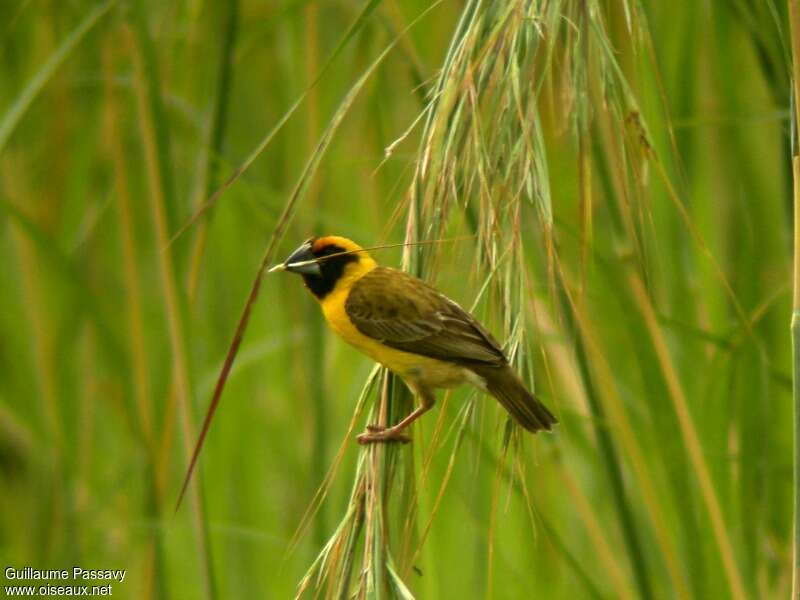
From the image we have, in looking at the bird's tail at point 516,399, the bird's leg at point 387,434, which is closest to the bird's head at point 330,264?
the bird's tail at point 516,399

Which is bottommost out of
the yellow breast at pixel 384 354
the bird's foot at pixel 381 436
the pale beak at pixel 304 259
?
the bird's foot at pixel 381 436

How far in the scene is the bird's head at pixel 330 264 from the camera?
3.14 m

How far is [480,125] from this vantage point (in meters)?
1.98

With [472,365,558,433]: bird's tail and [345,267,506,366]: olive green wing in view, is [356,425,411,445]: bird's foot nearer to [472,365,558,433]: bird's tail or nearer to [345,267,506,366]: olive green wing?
[472,365,558,433]: bird's tail

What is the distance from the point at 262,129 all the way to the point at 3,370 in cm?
154

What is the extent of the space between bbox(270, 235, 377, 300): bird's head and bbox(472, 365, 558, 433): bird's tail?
0.62 metres

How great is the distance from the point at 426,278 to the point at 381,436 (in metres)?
0.34

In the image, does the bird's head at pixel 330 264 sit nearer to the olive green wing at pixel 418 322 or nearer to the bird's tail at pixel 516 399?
the olive green wing at pixel 418 322

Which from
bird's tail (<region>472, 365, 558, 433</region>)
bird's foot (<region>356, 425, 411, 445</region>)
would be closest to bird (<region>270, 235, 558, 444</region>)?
bird's tail (<region>472, 365, 558, 433</region>)

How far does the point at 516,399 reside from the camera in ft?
8.26

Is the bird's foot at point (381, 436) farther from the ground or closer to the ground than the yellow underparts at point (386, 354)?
closer to the ground

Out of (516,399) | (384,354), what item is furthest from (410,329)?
(516,399)

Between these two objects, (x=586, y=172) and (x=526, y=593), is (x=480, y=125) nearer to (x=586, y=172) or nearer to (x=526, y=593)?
(x=586, y=172)

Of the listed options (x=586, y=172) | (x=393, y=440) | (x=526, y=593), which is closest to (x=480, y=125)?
(x=586, y=172)
